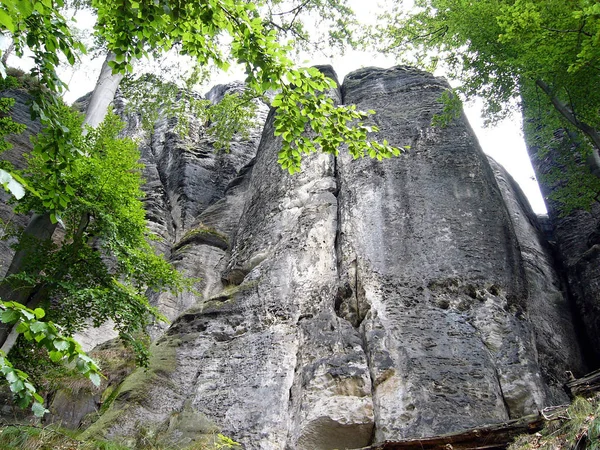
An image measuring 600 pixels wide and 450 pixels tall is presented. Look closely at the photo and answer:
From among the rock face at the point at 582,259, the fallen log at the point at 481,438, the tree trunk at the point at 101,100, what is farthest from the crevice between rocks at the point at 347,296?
the tree trunk at the point at 101,100

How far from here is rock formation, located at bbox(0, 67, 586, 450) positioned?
302 inches

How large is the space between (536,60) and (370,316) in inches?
216

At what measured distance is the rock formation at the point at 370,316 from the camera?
25.2 ft

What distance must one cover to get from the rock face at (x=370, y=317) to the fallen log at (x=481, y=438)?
4.59ft

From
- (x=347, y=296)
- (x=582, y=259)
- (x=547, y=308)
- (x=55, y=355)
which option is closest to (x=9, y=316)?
(x=55, y=355)

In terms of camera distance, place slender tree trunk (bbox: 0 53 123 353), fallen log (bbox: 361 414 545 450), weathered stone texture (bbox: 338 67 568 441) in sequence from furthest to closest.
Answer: slender tree trunk (bbox: 0 53 123 353), weathered stone texture (bbox: 338 67 568 441), fallen log (bbox: 361 414 545 450)

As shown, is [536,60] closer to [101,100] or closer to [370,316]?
[370,316]

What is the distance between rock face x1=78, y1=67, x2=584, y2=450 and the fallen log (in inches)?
55.1

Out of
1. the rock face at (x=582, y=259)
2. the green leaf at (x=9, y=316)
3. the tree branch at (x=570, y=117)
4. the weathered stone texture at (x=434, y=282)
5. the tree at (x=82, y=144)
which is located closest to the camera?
the green leaf at (x=9, y=316)

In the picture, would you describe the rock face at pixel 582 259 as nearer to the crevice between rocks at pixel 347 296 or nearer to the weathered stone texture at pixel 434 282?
the weathered stone texture at pixel 434 282

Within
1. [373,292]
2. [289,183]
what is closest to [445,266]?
[373,292]

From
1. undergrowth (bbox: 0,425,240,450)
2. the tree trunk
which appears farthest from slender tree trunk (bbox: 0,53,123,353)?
the tree trunk

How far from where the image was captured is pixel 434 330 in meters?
8.34

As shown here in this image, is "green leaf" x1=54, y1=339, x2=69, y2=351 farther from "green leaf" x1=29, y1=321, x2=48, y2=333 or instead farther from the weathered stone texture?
the weathered stone texture
